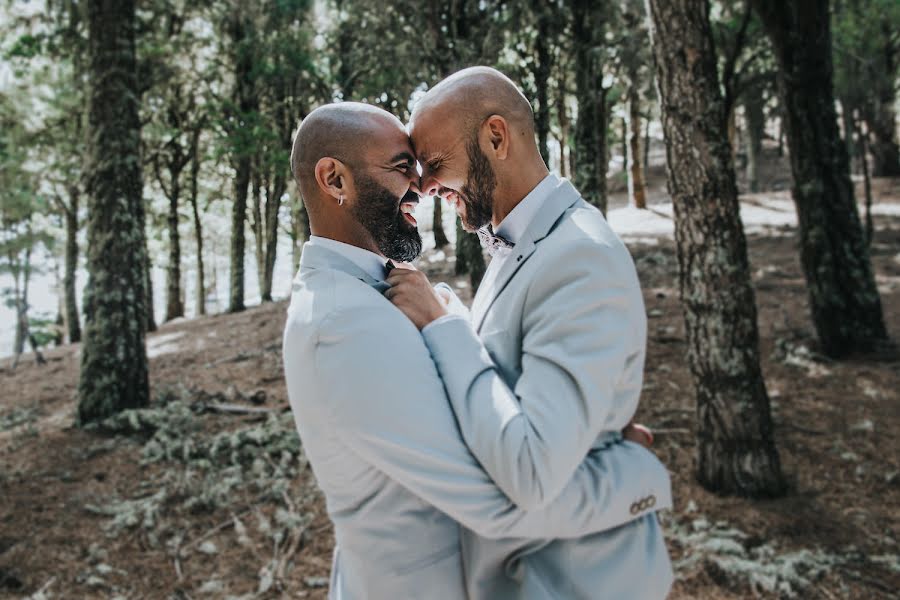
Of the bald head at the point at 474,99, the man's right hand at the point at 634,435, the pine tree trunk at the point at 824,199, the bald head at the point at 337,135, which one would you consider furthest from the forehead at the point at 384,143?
Answer: the pine tree trunk at the point at 824,199

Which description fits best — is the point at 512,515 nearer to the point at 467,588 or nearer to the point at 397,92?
the point at 467,588

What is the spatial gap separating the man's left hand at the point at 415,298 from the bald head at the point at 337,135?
428 mm

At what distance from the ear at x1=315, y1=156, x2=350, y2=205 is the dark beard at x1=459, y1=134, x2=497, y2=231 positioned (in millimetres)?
386

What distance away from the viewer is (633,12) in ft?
47.6

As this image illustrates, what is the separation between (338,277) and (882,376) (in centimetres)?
767

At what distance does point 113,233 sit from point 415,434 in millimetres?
7567

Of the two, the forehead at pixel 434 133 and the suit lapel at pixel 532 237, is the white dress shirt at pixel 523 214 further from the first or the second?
the forehead at pixel 434 133

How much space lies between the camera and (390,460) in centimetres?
162

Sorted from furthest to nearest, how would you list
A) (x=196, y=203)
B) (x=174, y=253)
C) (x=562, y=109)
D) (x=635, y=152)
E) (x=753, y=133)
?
(x=753, y=133) → (x=635, y=152) → (x=196, y=203) → (x=562, y=109) → (x=174, y=253)

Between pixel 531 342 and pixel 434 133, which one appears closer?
pixel 531 342

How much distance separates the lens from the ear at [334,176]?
202 cm

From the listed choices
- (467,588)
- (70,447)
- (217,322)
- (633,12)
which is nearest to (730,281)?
(467,588)

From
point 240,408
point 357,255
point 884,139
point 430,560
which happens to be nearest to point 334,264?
point 357,255

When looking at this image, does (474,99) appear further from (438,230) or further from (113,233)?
(438,230)
